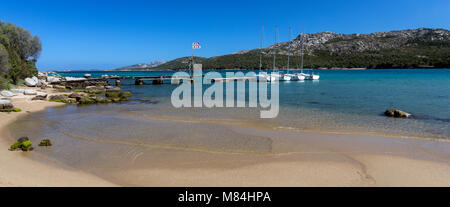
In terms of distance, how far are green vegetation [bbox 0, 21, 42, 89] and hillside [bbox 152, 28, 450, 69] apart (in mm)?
92369

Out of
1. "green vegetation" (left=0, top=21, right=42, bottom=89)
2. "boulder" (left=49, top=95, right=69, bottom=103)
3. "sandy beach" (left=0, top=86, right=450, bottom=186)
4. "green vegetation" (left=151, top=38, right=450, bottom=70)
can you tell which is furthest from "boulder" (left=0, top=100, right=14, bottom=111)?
"green vegetation" (left=151, top=38, right=450, bottom=70)

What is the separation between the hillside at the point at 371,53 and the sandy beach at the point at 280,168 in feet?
367

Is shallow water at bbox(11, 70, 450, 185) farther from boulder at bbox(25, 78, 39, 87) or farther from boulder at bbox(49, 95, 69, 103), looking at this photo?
boulder at bbox(25, 78, 39, 87)

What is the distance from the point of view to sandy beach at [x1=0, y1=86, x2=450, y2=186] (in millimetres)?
6430

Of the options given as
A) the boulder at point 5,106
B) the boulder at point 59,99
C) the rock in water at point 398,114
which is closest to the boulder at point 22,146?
the boulder at point 5,106

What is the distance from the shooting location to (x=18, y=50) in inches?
1693

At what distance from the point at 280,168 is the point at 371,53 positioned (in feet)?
526

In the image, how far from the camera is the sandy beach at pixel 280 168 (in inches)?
253

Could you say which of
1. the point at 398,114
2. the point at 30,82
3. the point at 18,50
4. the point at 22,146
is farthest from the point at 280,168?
the point at 18,50

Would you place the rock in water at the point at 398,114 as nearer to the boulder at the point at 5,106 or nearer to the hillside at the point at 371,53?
the boulder at the point at 5,106

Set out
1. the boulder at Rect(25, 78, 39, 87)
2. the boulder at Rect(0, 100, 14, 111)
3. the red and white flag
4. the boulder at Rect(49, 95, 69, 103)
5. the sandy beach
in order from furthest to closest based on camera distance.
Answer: the red and white flag < the boulder at Rect(25, 78, 39, 87) < the boulder at Rect(49, 95, 69, 103) < the boulder at Rect(0, 100, 14, 111) < the sandy beach

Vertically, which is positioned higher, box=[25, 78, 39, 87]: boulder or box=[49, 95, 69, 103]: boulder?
box=[25, 78, 39, 87]: boulder

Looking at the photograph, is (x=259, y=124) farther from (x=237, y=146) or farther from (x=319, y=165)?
(x=319, y=165)
